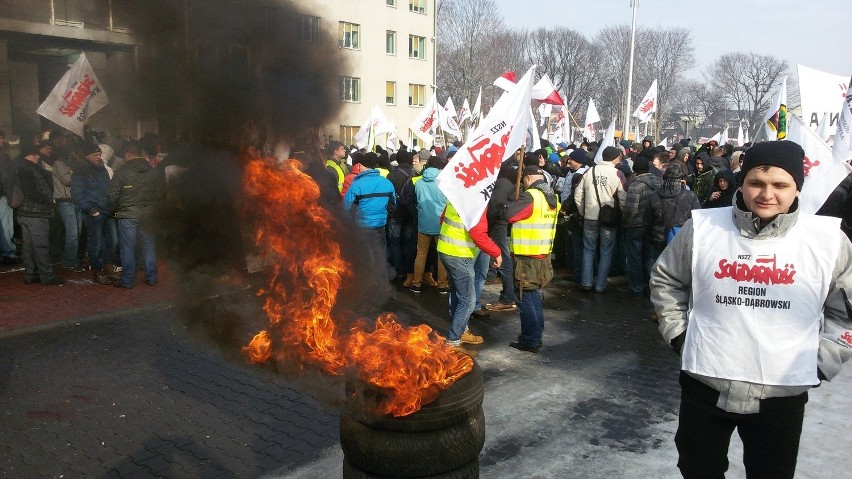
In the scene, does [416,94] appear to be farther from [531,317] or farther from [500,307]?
[531,317]

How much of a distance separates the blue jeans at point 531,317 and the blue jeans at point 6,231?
9242mm

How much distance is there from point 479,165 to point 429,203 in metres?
2.87

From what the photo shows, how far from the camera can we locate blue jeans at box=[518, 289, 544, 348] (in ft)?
23.2

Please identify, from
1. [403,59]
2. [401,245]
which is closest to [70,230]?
[401,245]

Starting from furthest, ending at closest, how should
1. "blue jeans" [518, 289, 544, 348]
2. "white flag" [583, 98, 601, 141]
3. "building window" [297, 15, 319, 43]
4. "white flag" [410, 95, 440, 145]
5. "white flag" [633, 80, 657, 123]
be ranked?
"white flag" [583, 98, 601, 141], "white flag" [633, 80, 657, 123], "white flag" [410, 95, 440, 145], "blue jeans" [518, 289, 544, 348], "building window" [297, 15, 319, 43]

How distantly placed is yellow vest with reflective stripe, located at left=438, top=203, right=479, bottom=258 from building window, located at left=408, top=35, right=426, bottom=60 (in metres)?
42.9

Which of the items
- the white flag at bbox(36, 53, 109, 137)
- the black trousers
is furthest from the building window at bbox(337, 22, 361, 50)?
the black trousers

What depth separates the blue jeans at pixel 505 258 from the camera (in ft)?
29.5

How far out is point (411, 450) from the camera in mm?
3146

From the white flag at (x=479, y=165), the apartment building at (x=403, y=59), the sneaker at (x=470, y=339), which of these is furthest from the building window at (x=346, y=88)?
the apartment building at (x=403, y=59)

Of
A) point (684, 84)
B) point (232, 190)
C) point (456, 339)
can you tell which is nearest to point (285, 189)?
point (232, 190)

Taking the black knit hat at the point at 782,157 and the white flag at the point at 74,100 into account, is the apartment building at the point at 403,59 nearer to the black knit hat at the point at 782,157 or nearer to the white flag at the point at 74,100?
the white flag at the point at 74,100

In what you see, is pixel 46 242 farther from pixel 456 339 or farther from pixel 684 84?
pixel 684 84

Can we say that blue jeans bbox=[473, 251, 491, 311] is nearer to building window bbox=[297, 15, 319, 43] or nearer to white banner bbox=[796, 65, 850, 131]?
building window bbox=[297, 15, 319, 43]
